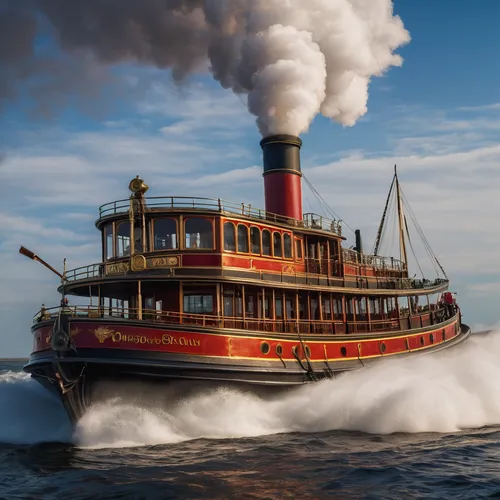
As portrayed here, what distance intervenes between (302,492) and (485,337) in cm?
2073

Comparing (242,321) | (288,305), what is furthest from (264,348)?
(288,305)

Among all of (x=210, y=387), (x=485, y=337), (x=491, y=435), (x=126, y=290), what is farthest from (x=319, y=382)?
(x=485, y=337)

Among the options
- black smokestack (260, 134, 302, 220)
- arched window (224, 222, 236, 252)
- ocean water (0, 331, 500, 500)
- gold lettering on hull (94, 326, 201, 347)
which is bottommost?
ocean water (0, 331, 500, 500)

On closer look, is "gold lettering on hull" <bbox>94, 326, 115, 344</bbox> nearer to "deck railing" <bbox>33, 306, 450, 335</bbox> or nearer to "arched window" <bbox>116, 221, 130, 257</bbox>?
"deck railing" <bbox>33, 306, 450, 335</bbox>

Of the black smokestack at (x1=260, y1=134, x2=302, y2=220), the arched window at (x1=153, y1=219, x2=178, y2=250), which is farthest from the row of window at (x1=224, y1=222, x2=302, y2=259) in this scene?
the black smokestack at (x1=260, y1=134, x2=302, y2=220)

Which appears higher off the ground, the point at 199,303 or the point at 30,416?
the point at 199,303

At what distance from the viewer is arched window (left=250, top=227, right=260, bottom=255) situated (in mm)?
19234

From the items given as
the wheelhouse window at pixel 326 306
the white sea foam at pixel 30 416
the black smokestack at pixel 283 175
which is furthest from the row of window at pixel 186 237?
the white sea foam at pixel 30 416

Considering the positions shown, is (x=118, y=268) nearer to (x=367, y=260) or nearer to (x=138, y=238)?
(x=138, y=238)

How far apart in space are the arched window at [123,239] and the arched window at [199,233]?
1.98 m

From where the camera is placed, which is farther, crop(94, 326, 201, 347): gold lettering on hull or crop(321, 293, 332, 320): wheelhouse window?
crop(321, 293, 332, 320): wheelhouse window

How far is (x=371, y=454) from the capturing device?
45.9 feet

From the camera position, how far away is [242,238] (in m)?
18.9

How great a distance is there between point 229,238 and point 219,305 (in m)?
2.22
